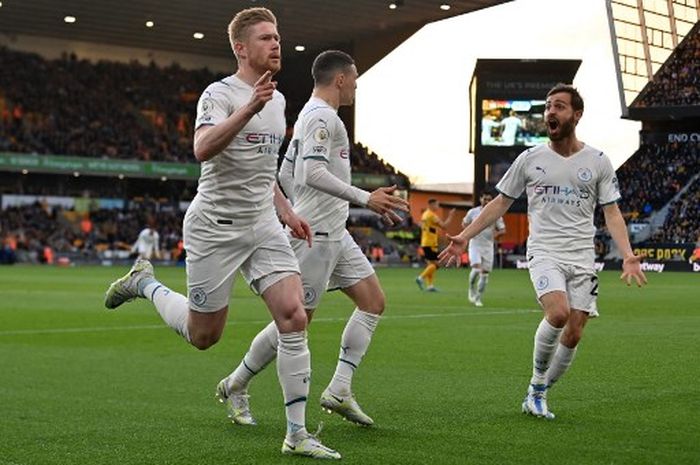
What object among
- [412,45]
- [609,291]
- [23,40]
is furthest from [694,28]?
[609,291]

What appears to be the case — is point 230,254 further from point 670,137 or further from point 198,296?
point 670,137

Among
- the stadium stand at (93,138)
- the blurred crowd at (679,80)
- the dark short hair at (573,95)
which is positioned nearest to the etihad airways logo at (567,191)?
the dark short hair at (573,95)

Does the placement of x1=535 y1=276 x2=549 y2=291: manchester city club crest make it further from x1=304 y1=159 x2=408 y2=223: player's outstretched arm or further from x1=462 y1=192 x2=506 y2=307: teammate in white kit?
x1=462 y1=192 x2=506 y2=307: teammate in white kit

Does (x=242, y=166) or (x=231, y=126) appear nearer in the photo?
(x=231, y=126)

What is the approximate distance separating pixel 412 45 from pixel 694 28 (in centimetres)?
1704

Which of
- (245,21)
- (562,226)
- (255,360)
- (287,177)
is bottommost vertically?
(255,360)

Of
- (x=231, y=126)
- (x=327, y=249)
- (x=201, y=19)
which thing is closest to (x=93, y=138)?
(x=201, y=19)

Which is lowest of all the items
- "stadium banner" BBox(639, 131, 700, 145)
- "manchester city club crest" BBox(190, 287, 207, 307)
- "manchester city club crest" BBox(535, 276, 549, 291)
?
"manchester city club crest" BBox(535, 276, 549, 291)

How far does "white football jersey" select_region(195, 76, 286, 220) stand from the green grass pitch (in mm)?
1376

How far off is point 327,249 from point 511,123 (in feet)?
162

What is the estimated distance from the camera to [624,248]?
798 centimetres

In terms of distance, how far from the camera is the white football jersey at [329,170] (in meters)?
7.59

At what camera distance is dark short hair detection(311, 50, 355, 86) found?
7898 mm

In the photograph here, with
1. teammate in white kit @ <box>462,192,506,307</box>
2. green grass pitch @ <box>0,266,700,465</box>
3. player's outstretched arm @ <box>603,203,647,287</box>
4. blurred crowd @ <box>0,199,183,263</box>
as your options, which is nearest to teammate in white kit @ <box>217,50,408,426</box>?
green grass pitch @ <box>0,266,700,465</box>
